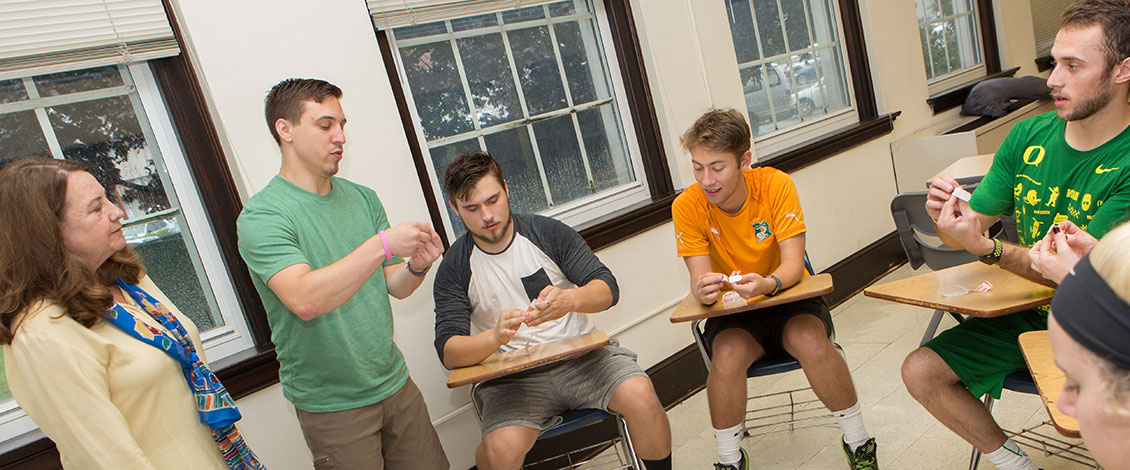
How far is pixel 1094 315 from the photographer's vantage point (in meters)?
0.77

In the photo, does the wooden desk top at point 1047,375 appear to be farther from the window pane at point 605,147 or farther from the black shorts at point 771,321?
the window pane at point 605,147

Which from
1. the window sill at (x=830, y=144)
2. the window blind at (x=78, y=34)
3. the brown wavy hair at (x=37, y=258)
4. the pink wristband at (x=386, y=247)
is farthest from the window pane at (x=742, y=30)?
the brown wavy hair at (x=37, y=258)

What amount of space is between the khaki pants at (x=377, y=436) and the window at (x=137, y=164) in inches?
25.2

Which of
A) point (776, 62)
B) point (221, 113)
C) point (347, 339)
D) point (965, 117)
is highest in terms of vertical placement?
point (221, 113)

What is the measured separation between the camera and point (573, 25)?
336cm

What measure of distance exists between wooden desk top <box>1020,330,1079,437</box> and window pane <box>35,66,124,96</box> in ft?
8.56

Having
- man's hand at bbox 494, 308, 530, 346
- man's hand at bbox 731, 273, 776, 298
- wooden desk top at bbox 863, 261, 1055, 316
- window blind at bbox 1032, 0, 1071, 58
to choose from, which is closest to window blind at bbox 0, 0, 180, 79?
man's hand at bbox 494, 308, 530, 346

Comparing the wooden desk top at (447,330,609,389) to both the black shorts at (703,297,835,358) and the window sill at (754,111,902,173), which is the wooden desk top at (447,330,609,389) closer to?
the black shorts at (703,297,835,358)

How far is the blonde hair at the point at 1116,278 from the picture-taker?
725mm

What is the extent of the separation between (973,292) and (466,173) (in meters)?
1.52

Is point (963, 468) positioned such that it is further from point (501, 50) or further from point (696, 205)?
point (501, 50)

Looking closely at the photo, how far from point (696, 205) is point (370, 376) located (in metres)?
1.30

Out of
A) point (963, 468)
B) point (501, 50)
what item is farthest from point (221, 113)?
point (963, 468)

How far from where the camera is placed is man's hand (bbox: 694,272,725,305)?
2.22 meters
